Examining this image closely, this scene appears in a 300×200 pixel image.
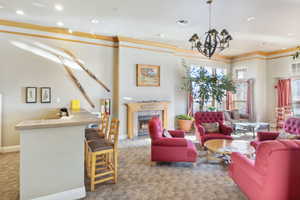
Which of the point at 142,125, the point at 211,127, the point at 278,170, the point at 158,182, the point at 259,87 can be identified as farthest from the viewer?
the point at 259,87

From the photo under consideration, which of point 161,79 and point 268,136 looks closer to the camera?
point 268,136

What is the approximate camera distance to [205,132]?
475 cm

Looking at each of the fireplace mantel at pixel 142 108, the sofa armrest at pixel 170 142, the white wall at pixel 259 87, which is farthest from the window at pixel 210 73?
the sofa armrest at pixel 170 142

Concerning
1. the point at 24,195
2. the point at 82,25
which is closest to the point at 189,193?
the point at 24,195

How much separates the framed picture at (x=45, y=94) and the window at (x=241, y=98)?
7875mm

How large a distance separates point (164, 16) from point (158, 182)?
3.57 m

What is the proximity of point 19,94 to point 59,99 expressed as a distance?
95 centimetres

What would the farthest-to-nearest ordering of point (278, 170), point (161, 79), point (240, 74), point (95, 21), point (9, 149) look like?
1. point (240, 74)
2. point (161, 79)
3. point (9, 149)
4. point (95, 21)
5. point (278, 170)

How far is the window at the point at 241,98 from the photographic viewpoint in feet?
26.4

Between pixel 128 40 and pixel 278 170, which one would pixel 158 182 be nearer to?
pixel 278 170

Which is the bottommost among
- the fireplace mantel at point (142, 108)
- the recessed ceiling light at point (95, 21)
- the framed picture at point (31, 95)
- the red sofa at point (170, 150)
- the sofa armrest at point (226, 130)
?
the red sofa at point (170, 150)

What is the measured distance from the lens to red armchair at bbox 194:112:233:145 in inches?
175

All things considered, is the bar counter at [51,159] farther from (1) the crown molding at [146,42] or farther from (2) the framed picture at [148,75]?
(1) the crown molding at [146,42]

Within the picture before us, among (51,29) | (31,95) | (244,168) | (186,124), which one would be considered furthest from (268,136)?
(51,29)
